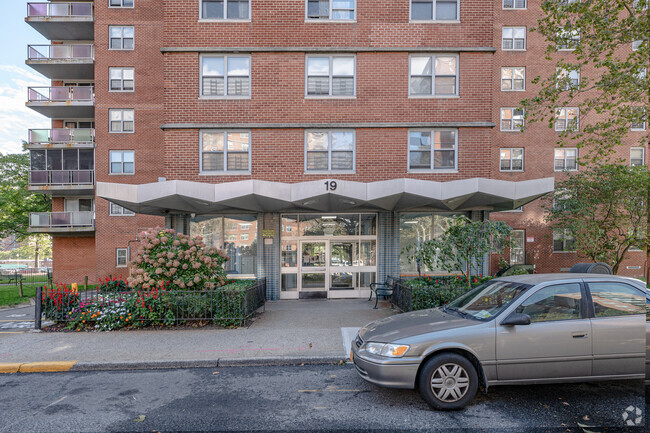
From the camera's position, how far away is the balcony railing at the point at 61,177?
21.2 m

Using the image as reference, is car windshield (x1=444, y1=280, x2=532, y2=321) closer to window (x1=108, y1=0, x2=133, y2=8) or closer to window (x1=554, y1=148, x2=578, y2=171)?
window (x1=554, y1=148, x2=578, y2=171)

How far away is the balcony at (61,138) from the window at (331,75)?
17.5 m

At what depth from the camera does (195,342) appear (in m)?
6.77

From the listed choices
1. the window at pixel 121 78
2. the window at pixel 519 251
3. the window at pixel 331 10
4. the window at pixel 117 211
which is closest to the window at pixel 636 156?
the window at pixel 519 251

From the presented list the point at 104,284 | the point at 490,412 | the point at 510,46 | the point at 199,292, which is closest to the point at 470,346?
the point at 490,412

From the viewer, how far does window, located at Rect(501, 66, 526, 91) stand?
21.4 metres

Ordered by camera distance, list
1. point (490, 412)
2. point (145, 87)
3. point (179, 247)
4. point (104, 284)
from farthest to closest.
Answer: point (145, 87), point (104, 284), point (179, 247), point (490, 412)

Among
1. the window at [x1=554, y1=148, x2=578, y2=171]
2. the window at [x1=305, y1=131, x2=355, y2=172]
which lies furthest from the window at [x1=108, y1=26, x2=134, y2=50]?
the window at [x1=554, y1=148, x2=578, y2=171]

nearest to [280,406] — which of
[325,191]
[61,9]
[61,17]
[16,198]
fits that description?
[325,191]

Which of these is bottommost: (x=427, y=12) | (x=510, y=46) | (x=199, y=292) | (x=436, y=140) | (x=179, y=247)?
(x=199, y=292)

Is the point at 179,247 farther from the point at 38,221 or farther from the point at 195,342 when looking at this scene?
the point at 38,221

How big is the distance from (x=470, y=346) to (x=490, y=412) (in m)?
0.81

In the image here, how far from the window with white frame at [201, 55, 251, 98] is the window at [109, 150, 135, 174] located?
11632mm

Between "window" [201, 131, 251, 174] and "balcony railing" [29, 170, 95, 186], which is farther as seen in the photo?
"balcony railing" [29, 170, 95, 186]
